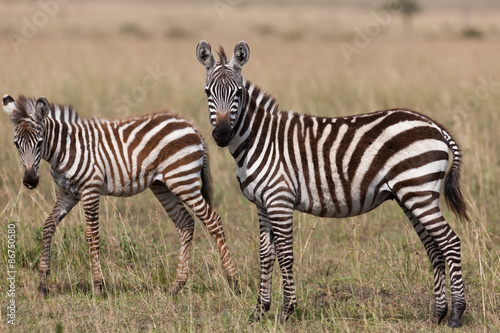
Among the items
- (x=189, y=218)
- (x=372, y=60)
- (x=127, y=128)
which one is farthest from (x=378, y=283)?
(x=372, y=60)

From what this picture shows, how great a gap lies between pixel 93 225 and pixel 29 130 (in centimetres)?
120

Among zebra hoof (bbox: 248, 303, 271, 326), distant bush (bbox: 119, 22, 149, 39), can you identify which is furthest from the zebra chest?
distant bush (bbox: 119, 22, 149, 39)

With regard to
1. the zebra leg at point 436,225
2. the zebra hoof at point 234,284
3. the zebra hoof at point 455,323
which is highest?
the zebra leg at point 436,225

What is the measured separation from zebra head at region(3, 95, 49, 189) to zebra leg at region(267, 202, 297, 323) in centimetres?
235

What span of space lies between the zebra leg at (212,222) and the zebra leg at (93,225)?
0.85 meters

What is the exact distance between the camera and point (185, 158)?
21.4 feet

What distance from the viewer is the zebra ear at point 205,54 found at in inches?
219

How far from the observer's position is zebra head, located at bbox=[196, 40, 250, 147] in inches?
206

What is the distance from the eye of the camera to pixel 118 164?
6.43 metres

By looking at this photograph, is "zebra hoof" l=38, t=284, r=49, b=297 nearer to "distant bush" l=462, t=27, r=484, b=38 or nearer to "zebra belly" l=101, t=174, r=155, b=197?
"zebra belly" l=101, t=174, r=155, b=197

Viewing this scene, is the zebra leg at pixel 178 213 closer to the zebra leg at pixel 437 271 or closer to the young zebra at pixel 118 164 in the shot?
the young zebra at pixel 118 164

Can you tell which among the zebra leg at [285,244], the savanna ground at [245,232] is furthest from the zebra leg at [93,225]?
the zebra leg at [285,244]

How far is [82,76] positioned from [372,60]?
10.6 metres

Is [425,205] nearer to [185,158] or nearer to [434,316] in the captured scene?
[434,316]
